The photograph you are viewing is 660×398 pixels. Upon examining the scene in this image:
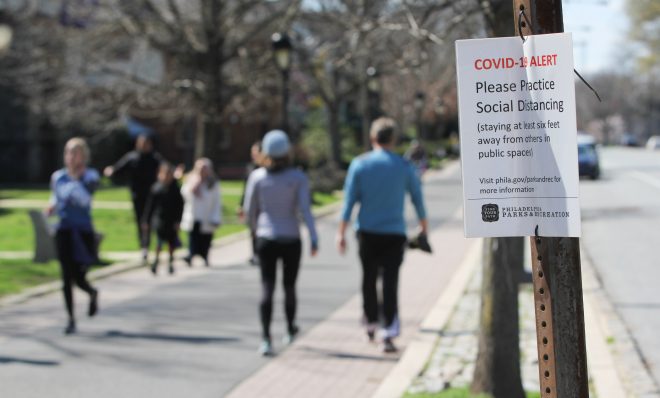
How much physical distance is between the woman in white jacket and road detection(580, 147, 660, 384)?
5.32 meters

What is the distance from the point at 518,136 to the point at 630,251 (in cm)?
1253

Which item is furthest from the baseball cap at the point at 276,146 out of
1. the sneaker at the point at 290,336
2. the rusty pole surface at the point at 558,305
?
the rusty pole surface at the point at 558,305

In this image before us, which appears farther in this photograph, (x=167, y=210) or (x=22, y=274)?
(x=167, y=210)

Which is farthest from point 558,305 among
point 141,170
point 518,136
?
point 141,170

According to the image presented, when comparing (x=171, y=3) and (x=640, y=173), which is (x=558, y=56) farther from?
(x=640, y=173)

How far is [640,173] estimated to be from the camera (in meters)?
43.5

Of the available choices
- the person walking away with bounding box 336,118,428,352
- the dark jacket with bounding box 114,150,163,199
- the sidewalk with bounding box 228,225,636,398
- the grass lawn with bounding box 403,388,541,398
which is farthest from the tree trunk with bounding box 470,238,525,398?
the dark jacket with bounding box 114,150,163,199

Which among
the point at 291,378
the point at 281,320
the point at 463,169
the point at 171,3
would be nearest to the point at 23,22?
the point at 171,3

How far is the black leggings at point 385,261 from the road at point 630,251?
81.9 inches

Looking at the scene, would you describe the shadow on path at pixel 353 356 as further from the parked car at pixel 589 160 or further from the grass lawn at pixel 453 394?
the parked car at pixel 589 160

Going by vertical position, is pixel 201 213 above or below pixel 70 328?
above

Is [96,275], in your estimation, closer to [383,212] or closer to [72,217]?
[72,217]

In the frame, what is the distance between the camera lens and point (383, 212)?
778 cm

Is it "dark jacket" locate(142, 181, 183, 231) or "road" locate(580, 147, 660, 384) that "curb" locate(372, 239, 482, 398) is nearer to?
"road" locate(580, 147, 660, 384)
